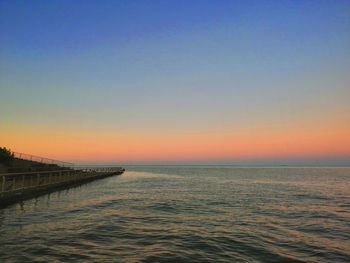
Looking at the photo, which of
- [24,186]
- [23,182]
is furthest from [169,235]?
[24,186]

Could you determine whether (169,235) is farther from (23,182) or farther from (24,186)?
(24,186)

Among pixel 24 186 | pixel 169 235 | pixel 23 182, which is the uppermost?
pixel 23 182

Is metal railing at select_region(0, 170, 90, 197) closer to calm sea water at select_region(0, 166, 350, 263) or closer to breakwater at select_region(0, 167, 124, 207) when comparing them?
breakwater at select_region(0, 167, 124, 207)

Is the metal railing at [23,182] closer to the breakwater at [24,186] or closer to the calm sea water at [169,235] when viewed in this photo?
the breakwater at [24,186]

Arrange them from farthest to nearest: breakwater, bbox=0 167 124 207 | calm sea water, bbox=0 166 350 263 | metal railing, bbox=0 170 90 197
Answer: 1. metal railing, bbox=0 170 90 197
2. breakwater, bbox=0 167 124 207
3. calm sea water, bbox=0 166 350 263

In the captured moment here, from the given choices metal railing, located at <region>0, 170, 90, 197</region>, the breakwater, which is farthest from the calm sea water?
metal railing, located at <region>0, 170, 90, 197</region>

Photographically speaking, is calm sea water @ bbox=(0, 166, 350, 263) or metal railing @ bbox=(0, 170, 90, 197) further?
metal railing @ bbox=(0, 170, 90, 197)

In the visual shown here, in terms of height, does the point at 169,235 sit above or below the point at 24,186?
below

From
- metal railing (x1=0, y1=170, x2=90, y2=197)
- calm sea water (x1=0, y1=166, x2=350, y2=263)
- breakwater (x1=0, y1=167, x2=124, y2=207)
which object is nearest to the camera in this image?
calm sea water (x1=0, y1=166, x2=350, y2=263)

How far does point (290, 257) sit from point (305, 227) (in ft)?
19.7

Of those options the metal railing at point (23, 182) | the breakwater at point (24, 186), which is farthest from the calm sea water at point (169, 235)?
the metal railing at point (23, 182)

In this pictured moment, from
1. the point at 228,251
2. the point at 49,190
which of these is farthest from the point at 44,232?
the point at 49,190

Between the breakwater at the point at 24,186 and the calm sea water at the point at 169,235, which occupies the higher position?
the breakwater at the point at 24,186

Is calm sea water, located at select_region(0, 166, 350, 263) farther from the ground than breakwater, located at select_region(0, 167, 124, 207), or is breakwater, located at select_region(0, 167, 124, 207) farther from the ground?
breakwater, located at select_region(0, 167, 124, 207)
